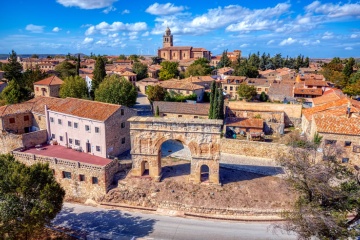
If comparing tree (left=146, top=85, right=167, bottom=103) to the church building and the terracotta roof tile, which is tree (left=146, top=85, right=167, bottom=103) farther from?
the church building

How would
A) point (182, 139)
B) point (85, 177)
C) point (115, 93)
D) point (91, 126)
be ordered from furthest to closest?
point (115, 93) → point (91, 126) → point (85, 177) → point (182, 139)

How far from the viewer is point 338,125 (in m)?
34.6

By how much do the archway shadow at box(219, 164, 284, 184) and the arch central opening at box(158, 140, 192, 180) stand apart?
4548 millimetres

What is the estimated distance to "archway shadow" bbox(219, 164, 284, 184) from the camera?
3245cm

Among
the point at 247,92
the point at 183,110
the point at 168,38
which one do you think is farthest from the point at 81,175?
the point at 168,38

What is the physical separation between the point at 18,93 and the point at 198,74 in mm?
54661

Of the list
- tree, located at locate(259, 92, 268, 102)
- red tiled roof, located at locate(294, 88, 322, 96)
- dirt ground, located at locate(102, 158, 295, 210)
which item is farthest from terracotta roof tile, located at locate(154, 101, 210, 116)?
red tiled roof, located at locate(294, 88, 322, 96)

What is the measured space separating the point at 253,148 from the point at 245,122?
8114 mm

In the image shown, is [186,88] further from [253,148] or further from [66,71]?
[66,71]

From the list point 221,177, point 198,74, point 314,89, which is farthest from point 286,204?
point 198,74

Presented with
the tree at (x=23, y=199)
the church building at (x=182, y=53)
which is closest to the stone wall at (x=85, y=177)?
the tree at (x=23, y=199)

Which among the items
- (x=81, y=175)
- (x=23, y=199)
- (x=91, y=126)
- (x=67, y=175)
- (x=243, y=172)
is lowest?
(x=243, y=172)

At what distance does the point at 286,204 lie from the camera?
1107 inches

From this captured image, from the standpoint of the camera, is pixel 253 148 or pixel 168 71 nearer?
pixel 253 148
